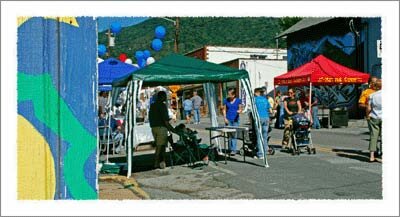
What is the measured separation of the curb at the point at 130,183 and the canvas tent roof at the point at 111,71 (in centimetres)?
478

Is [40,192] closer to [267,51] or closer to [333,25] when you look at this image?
[333,25]

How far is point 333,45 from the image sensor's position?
2628cm

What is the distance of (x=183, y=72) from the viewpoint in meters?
9.46

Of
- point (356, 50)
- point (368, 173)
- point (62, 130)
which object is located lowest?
point (368, 173)

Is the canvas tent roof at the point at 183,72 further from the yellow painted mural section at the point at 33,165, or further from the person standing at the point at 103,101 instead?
the yellow painted mural section at the point at 33,165

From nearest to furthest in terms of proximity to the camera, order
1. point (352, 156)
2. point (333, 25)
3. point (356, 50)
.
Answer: point (352, 156), point (356, 50), point (333, 25)

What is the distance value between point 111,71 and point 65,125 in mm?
9536

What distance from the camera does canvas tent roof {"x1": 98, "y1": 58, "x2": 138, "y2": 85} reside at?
13.7 meters

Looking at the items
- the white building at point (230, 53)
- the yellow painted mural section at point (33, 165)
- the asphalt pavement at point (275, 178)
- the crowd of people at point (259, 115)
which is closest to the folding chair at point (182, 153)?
the asphalt pavement at point (275, 178)

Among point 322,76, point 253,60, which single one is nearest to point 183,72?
point 322,76

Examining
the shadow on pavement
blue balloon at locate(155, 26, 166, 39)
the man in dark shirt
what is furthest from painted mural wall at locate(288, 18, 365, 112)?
the man in dark shirt

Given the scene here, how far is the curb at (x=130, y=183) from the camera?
7.61 metres

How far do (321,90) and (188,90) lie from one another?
14171 mm

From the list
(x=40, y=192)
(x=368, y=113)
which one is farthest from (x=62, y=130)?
(x=368, y=113)
